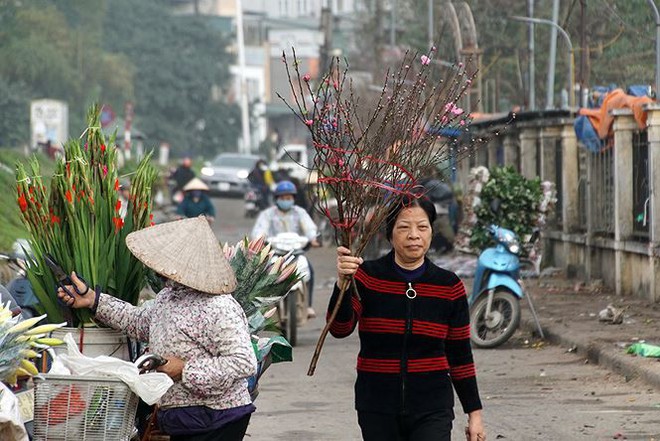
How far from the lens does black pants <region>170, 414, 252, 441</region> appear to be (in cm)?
580

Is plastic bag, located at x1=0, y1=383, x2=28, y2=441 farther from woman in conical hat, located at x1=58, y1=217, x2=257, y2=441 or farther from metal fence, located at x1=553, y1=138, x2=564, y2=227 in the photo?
metal fence, located at x1=553, y1=138, x2=564, y2=227

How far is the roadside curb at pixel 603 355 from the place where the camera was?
12039 millimetres

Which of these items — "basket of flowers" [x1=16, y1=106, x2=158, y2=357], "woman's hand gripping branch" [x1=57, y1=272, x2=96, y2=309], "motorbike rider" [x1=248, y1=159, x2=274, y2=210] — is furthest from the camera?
"motorbike rider" [x1=248, y1=159, x2=274, y2=210]

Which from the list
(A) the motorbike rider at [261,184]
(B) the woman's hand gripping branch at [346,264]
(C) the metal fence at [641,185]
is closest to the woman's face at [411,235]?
(B) the woman's hand gripping branch at [346,264]

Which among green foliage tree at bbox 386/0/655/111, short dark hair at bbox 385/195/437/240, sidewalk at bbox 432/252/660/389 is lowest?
sidewalk at bbox 432/252/660/389

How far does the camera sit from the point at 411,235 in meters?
5.89

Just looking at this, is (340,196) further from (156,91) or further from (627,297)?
(156,91)

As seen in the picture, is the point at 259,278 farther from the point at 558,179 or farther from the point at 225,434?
the point at 558,179

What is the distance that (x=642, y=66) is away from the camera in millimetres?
27266

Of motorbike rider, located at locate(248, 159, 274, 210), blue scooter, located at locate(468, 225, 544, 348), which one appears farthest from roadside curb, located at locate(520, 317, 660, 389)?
motorbike rider, located at locate(248, 159, 274, 210)

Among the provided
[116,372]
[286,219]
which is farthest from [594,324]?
[116,372]

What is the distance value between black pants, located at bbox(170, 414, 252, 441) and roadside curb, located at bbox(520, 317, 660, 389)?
6.32 metres

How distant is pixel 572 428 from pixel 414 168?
178 inches

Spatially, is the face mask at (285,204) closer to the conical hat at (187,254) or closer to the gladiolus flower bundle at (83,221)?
the gladiolus flower bundle at (83,221)
